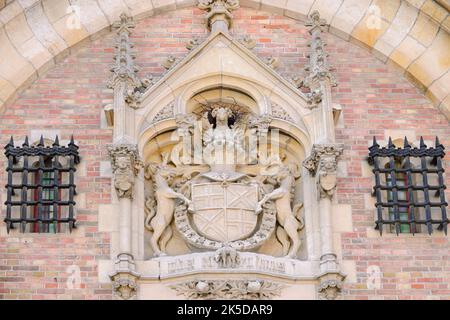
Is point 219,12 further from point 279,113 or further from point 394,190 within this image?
point 394,190

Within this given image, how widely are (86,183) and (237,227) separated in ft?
7.16

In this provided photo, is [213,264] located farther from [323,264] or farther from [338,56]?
[338,56]

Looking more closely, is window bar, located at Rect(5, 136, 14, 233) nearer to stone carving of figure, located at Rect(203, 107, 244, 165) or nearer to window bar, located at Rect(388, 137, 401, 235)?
stone carving of figure, located at Rect(203, 107, 244, 165)

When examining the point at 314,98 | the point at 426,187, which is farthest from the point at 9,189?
the point at 426,187

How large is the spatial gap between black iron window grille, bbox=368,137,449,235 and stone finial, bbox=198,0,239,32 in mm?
2861

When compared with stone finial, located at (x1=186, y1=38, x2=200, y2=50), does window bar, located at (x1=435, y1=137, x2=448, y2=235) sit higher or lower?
lower

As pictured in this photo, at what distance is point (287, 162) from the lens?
23.9m

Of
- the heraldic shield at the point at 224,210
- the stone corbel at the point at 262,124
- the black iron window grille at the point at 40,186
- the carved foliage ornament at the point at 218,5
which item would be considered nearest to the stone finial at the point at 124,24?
the carved foliage ornament at the point at 218,5

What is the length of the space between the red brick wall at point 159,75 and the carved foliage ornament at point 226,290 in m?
1.05

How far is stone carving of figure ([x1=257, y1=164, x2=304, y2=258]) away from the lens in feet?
75.4

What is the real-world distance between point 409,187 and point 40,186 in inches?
198

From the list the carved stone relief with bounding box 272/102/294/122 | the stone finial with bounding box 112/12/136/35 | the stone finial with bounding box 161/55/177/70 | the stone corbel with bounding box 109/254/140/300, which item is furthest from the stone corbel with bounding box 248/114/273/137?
the stone corbel with bounding box 109/254/140/300

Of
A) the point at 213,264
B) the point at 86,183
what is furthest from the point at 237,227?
the point at 86,183

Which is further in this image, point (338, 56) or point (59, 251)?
point (338, 56)
